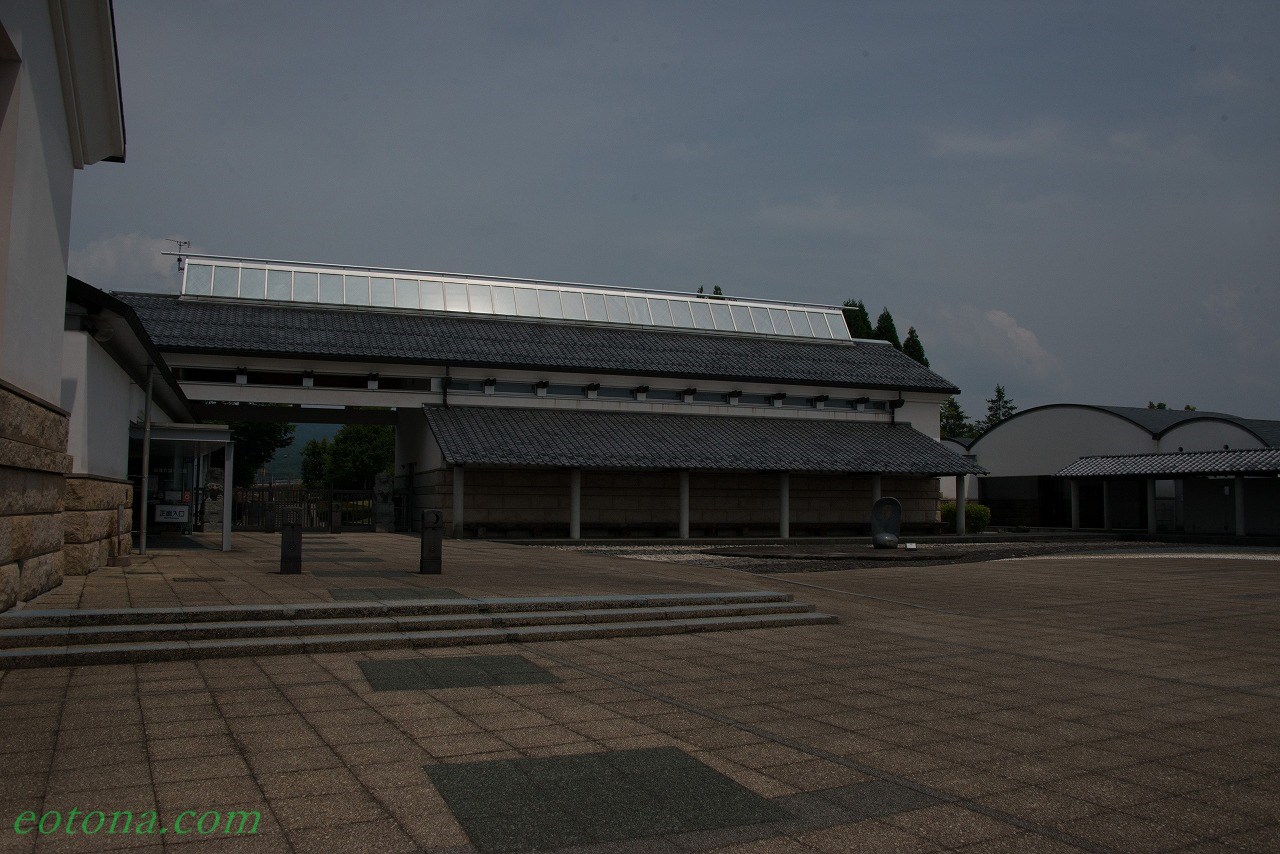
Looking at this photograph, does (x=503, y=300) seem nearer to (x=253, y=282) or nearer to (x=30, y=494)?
(x=253, y=282)

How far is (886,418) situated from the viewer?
39.1 meters

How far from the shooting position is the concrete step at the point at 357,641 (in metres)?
7.73

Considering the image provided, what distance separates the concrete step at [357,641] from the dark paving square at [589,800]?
3.71 m

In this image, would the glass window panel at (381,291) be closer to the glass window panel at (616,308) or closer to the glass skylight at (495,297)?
the glass skylight at (495,297)

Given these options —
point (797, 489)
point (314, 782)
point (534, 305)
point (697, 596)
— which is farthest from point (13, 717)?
point (534, 305)

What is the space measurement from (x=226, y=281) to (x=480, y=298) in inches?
364

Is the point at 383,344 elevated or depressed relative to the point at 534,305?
depressed

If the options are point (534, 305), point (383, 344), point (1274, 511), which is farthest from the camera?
point (534, 305)

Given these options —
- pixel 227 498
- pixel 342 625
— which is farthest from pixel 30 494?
pixel 227 498

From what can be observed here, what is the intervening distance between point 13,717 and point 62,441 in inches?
216

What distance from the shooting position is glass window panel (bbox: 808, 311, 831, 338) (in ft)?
142

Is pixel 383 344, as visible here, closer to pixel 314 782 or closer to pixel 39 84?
pixel 39 84

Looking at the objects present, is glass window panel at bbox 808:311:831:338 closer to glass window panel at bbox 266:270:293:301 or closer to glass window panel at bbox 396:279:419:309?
glass window panel at bbox 396:279:419:309

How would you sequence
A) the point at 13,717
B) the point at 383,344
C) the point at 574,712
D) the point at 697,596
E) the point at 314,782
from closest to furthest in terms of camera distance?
the point at 314,782 < the point at 13,717 < the point at 574,712 < the point at 697,596 < the point at 383,344
